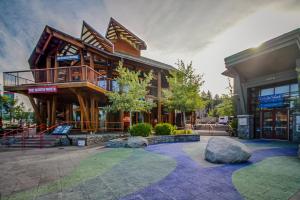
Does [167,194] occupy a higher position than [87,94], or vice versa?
[87,94]

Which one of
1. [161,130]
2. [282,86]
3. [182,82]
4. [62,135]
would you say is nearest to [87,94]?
[62,135]

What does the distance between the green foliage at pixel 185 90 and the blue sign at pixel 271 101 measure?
15.2ft

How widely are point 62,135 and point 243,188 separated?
484 inches

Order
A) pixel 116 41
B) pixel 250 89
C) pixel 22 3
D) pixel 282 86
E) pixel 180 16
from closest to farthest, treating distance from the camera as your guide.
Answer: pixel 180 16 < pixel 282 86 < pixel 250 89 < pixel 22 3 < pixel 116 41

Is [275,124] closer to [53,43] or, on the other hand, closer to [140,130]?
[140,130]

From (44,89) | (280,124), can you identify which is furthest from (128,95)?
(280,124)

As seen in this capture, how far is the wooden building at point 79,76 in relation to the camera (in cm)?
1331

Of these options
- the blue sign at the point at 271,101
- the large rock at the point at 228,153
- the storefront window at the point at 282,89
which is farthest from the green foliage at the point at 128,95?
the storefront window at the point at 282,89

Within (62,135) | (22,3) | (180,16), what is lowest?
(62,135)

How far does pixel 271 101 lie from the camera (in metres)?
13.1

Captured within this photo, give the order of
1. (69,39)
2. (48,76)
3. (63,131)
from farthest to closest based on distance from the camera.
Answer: (69,39)
(48,76)
(63,131)

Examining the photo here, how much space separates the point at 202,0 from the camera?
27.4ft

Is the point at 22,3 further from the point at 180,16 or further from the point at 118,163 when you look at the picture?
the point at 118,163

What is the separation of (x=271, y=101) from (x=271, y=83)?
1.37 metres
